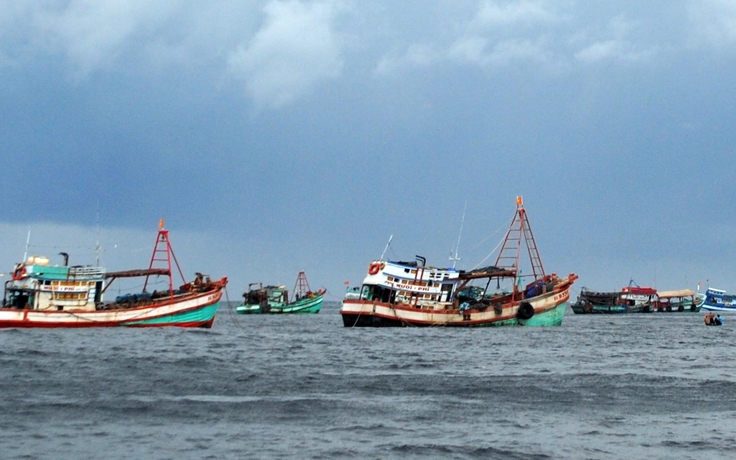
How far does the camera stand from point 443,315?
7512 cm

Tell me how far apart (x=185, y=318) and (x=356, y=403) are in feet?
133

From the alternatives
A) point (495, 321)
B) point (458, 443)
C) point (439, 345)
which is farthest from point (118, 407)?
point (495, 321)

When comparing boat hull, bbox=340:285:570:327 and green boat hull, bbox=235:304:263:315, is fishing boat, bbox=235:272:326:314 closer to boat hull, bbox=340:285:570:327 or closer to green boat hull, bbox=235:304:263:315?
green boat hull, bbox=235:304:263:315

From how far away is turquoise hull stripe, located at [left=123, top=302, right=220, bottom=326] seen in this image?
6481 cm

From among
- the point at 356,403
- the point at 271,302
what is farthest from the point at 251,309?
the point at 356,403

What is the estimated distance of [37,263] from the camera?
61281 mm

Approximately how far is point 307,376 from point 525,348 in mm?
21351

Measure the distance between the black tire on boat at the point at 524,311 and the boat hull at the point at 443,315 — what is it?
110mm

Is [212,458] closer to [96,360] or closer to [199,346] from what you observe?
[96,360]

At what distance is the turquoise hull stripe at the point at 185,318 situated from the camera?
213 feet

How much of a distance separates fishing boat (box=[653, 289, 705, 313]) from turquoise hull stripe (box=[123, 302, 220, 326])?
127 meters

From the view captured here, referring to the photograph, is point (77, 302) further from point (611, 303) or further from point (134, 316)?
point (611, 303)

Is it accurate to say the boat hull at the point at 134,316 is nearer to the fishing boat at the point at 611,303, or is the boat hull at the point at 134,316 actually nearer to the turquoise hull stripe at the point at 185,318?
the turquoise hull stripe at the point at 185,318

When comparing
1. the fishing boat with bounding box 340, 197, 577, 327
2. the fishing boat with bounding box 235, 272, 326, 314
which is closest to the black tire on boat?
the fishing boat with bounding box 340, 197, 577, 327
